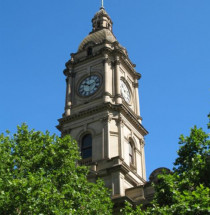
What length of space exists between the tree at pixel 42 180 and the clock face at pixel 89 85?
1699 centimetres

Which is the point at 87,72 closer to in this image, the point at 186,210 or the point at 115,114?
the point at 115,114

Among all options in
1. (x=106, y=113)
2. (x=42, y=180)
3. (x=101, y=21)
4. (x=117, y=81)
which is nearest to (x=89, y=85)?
(x=117, y=81)

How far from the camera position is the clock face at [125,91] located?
42469 millimetres

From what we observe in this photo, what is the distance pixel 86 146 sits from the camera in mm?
37906

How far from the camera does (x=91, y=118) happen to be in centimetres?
3894

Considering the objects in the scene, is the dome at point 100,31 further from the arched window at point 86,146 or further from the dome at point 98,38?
the arched window at point 86,146

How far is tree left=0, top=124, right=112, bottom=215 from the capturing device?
59.5 feet

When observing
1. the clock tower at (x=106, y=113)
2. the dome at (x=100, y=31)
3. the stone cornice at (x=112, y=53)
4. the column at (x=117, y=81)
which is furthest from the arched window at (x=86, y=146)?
the dome at (x=100, y=31)

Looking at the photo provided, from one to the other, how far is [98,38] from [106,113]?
40.7 feet

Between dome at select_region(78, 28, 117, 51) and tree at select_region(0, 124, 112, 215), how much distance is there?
23.2m

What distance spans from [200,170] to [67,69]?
100 feet

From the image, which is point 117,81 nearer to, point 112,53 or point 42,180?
point 112,53

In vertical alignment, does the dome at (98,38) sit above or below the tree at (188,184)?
above

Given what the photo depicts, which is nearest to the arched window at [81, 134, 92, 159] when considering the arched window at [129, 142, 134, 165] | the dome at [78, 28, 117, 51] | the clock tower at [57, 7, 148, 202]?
the clock tower at [57, 7, 148, 202]
